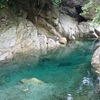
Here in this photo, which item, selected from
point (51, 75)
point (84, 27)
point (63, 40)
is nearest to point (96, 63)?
point (51, 75)

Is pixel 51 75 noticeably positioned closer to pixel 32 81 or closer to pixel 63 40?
pixel 32 81

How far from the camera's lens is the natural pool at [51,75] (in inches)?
424

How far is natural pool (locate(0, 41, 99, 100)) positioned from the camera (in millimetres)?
10766

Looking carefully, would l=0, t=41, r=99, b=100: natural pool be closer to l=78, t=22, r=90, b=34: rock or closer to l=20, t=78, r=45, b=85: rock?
l=20, t=78, r=45, b=85: rock

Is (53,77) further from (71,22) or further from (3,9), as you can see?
(71,22)

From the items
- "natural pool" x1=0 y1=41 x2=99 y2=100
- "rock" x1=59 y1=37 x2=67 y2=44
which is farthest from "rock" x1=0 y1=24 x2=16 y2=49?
"rock" x1=59 y1=37 x2=67 y2=44

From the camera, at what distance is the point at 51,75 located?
13617mm

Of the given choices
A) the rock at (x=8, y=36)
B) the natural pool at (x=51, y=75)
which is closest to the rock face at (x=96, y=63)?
the natural pool at (x=51, y=75)

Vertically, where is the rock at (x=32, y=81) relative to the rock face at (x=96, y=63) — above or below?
below

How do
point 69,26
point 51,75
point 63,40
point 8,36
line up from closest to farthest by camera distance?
point 51,75, point 8,36, point 63,40, point 69,26

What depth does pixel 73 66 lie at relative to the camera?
1530cm

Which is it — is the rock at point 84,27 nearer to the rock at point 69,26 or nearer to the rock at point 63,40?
the rock at point 69,26

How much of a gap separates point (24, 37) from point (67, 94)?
9.36m

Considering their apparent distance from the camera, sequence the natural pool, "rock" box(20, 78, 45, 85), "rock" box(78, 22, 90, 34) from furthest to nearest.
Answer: "rock" box(78, 22, 90, 34) → "rock" box(20, 78, 45, 85) → the natural pool
